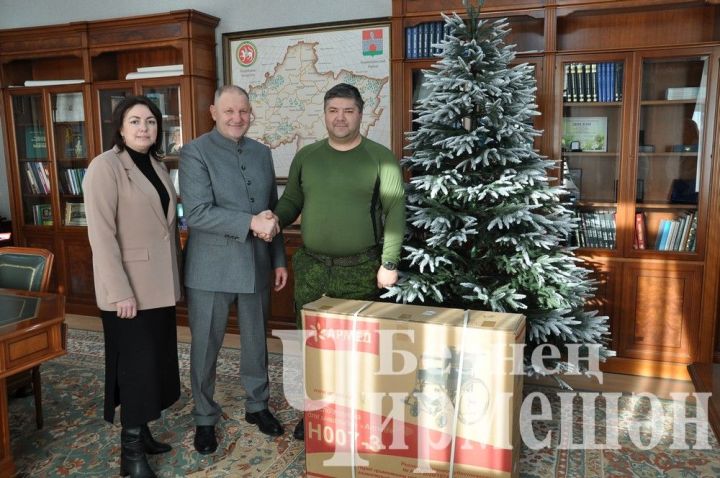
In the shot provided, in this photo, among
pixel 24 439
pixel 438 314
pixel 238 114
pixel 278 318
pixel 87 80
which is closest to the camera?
pixel 438 314

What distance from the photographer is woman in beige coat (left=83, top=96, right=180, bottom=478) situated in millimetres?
2141

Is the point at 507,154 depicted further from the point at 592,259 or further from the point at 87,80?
the point at 87,80

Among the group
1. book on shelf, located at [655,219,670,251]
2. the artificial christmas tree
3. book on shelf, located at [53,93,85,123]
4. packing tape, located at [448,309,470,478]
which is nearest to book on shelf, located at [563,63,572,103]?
the artificial christmas tree

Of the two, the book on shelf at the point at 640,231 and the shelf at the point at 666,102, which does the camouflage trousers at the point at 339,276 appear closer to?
the book on shelf at the point at 640,231

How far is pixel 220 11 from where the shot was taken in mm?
4305

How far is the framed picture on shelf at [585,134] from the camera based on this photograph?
3.45 m

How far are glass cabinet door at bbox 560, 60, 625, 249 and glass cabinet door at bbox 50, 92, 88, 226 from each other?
11.9 feet

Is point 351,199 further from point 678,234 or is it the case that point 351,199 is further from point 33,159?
point 33,159

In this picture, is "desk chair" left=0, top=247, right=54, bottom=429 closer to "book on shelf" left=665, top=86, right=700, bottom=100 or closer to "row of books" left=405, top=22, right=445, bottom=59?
"row of books" left=405, top=22, right=445, bottom=59

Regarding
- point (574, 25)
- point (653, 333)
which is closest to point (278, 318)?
point (653, 333)

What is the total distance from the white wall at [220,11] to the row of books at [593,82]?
4.25 ft

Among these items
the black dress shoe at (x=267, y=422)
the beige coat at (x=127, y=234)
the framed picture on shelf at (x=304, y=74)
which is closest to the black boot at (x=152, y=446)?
the black dress shoe at (x=267, y=422)

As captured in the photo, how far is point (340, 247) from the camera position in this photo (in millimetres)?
2490

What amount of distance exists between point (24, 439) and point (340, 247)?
173 centimetres
